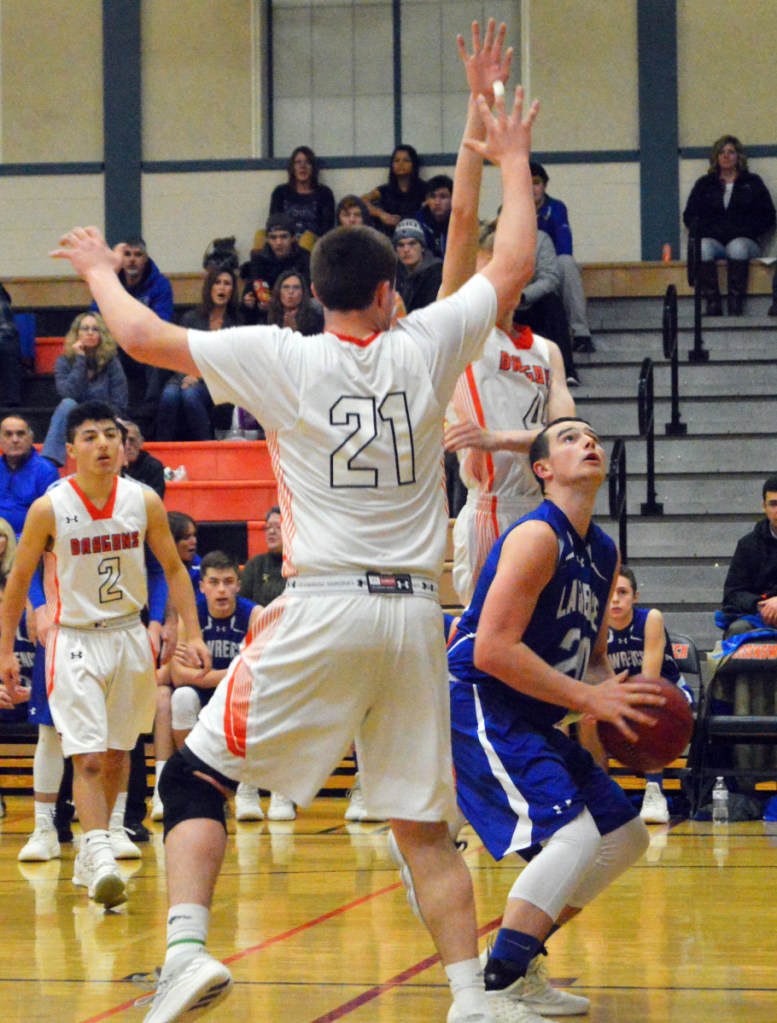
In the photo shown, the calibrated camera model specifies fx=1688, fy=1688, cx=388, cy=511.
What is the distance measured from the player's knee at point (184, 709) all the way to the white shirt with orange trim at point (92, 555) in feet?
7.03

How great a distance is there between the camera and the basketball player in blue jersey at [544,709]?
4133mm

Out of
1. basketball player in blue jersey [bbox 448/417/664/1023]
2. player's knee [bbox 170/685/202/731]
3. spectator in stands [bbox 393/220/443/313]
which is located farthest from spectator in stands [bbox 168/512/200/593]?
basketball player in blue jersey [bbox 448/417/664/1023]

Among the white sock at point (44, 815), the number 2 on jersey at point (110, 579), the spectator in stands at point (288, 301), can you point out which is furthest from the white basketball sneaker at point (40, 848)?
the spectator in stands at point (288, 301)

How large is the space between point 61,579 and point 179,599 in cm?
52

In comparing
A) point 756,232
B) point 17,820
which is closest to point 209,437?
point 17,820

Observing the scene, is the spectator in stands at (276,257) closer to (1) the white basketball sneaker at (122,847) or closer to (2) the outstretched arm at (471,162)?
(1) the white basketball sneaker at (122,847)

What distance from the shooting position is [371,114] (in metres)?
16.1

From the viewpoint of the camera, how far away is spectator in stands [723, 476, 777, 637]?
371 inches

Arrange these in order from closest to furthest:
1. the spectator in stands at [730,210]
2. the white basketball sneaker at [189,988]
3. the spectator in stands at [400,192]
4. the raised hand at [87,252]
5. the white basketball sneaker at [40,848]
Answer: the white basketball sneaker at [189,988] < the raised hand at [87,252] < the white basketball sneaker at [40,848] < the spectator in stands at [730,210] < the spectator in stands at [400,192]

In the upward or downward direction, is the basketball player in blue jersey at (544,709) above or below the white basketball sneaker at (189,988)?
above

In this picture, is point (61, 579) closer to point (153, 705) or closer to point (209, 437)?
point (153, 705)

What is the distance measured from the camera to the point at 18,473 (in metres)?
11.1

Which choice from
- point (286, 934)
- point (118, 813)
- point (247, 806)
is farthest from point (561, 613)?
point (247, 806)

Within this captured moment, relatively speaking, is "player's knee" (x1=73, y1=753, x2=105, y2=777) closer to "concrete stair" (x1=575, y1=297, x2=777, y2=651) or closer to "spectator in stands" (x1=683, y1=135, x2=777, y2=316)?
"concrete stair" (x1=575, y1=297, x2=777, y2=651)
